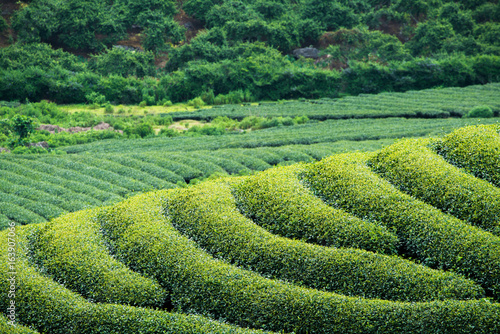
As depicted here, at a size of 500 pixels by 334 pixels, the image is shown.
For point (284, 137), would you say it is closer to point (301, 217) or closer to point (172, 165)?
point (172, 165)

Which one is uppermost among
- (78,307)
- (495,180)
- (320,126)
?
(495,180)

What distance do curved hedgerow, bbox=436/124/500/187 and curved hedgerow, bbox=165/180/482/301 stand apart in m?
3.43

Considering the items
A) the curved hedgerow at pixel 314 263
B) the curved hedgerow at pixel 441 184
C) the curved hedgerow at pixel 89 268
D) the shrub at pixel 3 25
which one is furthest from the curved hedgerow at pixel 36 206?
the shrub at pixel 3 25

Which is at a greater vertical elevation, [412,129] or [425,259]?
[425,259]

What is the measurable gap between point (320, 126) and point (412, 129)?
609 centimetres

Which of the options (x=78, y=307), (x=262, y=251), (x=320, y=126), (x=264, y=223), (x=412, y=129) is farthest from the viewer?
(x=320, y=126)

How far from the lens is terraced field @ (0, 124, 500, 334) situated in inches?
394

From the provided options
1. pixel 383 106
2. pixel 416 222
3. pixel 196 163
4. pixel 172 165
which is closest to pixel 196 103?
pixel 383 106

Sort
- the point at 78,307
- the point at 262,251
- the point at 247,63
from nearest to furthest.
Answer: the point at 78,307 → the point at 262,251 → the point at 247,63

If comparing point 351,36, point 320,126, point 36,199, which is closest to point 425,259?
point 36,199

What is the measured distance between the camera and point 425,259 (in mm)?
10711

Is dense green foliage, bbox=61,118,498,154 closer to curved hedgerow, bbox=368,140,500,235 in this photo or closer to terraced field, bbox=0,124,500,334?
curved hedgerow, bbox=368,140,500,235

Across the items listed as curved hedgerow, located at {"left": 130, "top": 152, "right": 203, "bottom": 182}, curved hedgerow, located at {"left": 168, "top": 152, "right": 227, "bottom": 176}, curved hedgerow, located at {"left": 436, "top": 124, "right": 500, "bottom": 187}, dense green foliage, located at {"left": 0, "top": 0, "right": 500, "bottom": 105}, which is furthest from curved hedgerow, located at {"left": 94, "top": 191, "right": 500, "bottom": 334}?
dense green foliage, located at {"left": 0, "top": 0, "right": 500, "bottom": 105}

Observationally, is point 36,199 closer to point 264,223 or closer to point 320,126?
point 264,223
